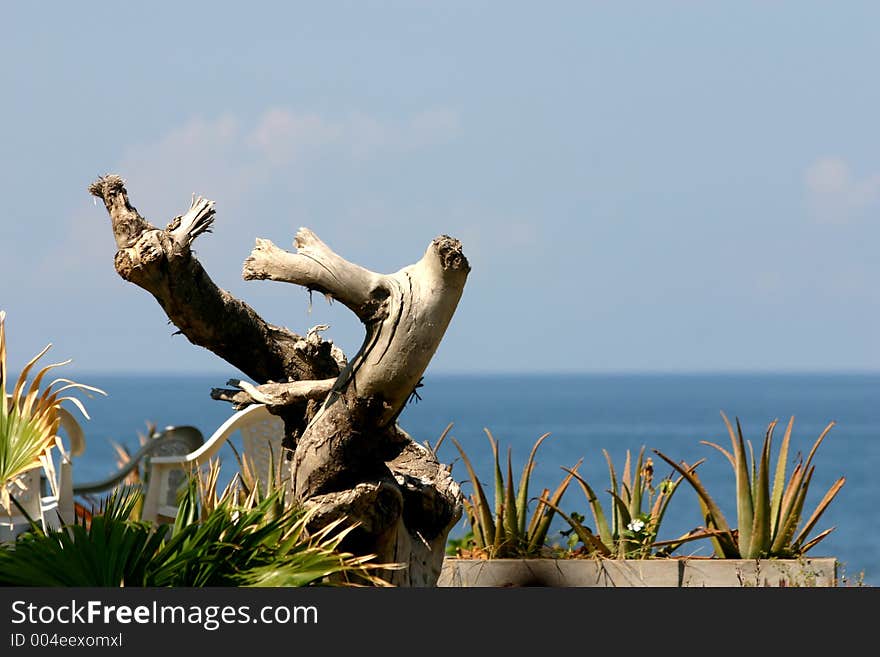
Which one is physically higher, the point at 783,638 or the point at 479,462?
the point at 479,462

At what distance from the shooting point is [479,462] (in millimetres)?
74812

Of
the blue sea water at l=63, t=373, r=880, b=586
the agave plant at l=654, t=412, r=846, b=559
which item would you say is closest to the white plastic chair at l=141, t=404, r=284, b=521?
the blue sea water at l=63, t=373, r=880, b=586

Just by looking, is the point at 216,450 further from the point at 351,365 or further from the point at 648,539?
the point at 351,365

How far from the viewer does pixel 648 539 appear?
828 centimetres

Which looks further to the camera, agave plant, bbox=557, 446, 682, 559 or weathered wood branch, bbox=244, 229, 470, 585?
agave plant, bbox=557, 446, 682, 559

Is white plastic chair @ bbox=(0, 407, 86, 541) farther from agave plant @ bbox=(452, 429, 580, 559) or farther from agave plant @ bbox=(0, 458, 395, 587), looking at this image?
agave plant @ bbox=(452, 429, 580, 559)

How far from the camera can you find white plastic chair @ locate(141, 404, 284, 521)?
878cm

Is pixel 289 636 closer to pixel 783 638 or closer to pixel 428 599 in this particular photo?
pixel 428 599

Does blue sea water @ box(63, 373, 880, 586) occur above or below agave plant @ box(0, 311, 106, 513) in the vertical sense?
above

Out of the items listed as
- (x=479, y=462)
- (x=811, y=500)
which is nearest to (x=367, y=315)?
(x=811, y=500)

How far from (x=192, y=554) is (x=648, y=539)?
145 inches

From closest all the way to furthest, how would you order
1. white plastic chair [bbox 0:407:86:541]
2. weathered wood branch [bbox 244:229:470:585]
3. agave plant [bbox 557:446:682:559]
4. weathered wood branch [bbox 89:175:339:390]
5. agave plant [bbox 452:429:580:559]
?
weathered wood branch [bbox 244:229:470:585]
weathered wood branch [bbox 89:175:339:390]
white plastic chair [bbox 0:407:86:541]
agave plant [bbox 557:446:682:559]
agave plant [bbox 452:429:580:559]

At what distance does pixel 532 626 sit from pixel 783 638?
0.94m

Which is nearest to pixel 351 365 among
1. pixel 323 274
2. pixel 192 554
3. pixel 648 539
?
pixel 323 274
